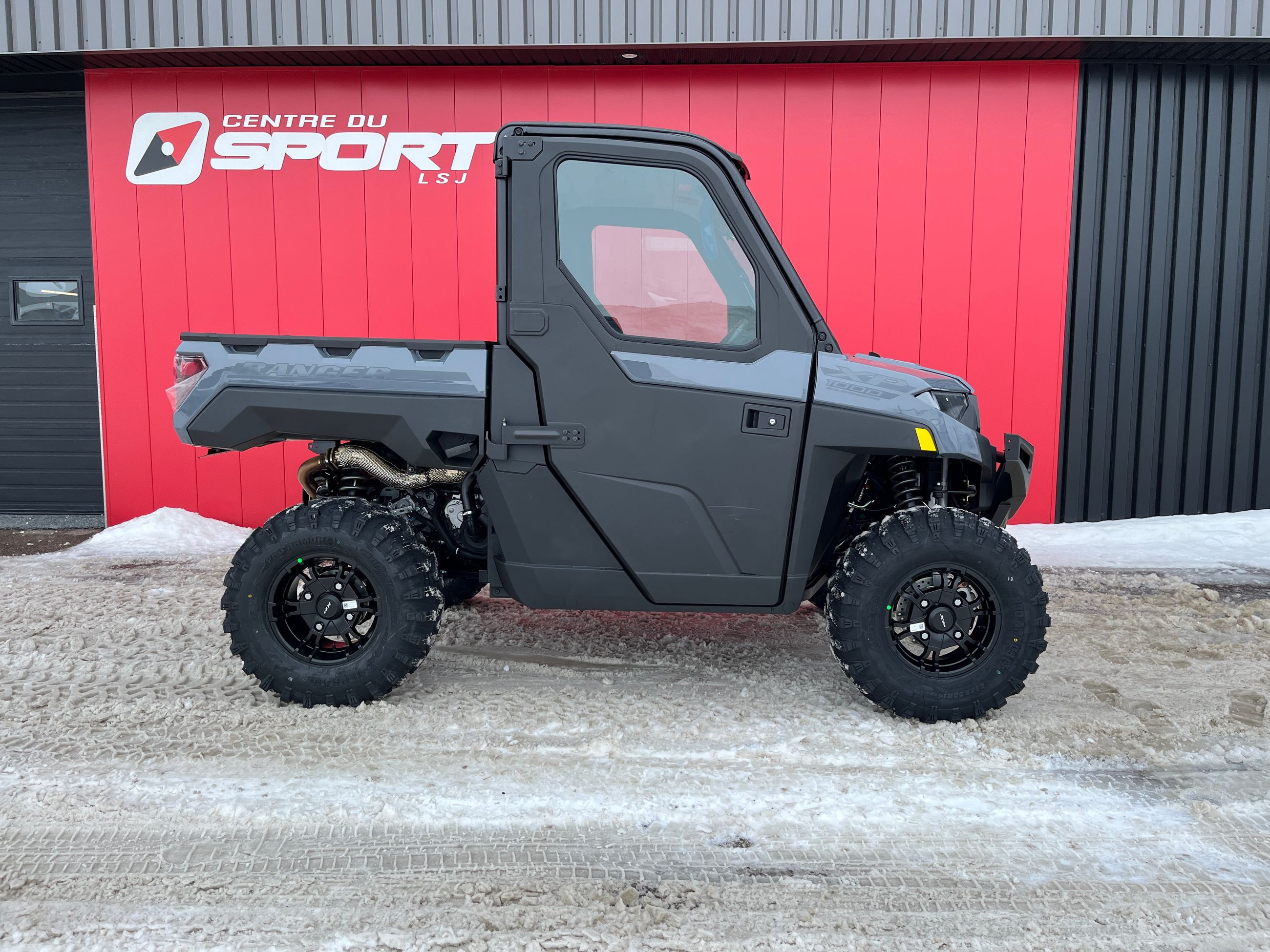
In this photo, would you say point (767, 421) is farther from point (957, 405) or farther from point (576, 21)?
point (576, 21)

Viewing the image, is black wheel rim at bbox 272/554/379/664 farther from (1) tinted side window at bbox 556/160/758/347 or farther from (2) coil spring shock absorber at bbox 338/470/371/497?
(1) tinted side window at bbox 556/160/758/347

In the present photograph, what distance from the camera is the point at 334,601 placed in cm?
330

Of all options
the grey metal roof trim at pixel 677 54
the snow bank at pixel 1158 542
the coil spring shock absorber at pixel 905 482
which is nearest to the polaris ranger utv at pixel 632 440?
the coil spring shock absorber at pixel 905 482

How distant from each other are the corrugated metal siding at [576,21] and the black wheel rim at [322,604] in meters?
4.61

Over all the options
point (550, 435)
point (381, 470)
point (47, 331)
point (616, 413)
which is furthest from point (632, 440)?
point (47, 331)

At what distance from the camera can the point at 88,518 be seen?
Result: 7.46 m

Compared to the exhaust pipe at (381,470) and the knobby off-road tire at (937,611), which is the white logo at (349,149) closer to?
the exhaust pipe at (381,470)

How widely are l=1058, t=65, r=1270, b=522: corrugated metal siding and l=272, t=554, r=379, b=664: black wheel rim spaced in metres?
5.94

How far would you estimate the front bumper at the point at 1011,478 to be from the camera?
331 cm

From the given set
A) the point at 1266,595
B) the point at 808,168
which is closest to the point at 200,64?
the point at 808,168

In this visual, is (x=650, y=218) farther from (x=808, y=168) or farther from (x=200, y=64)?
(x=200, y=64)

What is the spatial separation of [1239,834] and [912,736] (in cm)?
98

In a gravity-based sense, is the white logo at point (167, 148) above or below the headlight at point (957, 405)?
above

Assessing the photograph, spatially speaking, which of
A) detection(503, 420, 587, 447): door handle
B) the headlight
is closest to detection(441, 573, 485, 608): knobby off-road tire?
detection(503, 420, 587, 447): door handle
